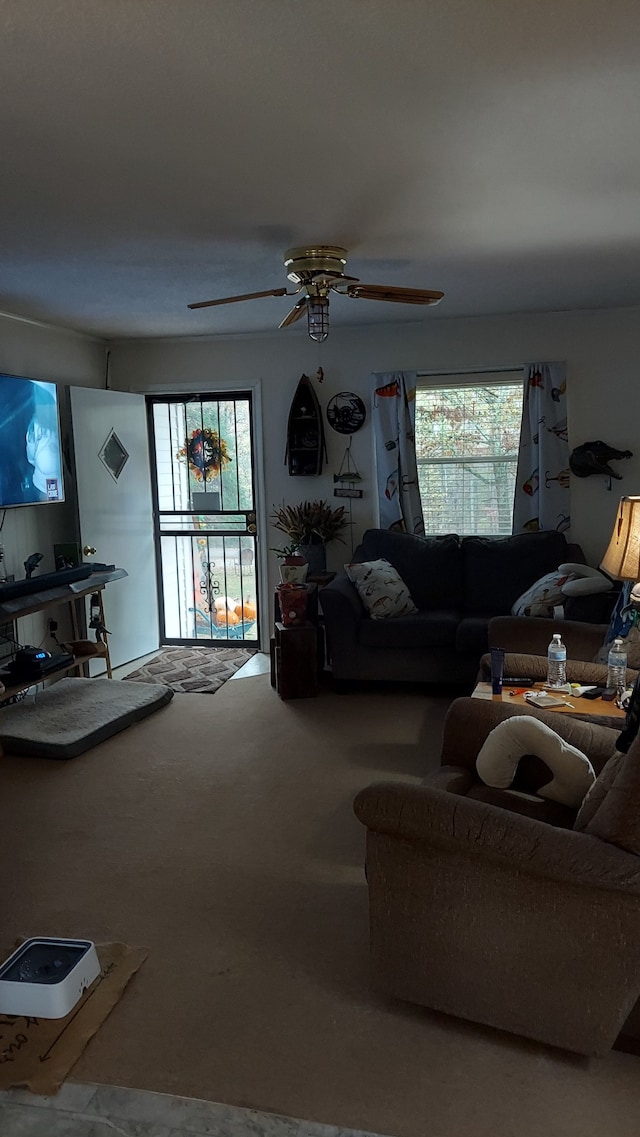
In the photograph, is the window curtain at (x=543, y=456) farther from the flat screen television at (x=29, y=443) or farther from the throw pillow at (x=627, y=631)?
the flat screen television at (x=29, y=443)

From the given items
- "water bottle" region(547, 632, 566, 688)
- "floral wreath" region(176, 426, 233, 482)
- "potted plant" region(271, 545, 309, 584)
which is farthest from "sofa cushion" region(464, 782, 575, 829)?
"floral wreath" region(176, 426, 233, 482)

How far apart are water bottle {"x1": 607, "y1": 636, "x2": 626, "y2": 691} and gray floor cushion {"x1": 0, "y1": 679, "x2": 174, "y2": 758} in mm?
2539

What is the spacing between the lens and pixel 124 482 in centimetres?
576

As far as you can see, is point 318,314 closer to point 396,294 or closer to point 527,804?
point 396,294

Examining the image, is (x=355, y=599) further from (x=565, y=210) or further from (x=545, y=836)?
(x=545, y=836)

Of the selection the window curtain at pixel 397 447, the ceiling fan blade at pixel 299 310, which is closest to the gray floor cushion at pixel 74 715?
the window curtain at pixel 397 447

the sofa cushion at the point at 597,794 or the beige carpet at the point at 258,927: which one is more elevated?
the sofa cushion at the point at 597,794

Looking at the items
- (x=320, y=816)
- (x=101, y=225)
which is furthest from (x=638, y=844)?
(x=101, y=225)

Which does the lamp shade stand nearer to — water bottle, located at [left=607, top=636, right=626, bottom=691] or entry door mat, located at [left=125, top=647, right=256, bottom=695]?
water bottle, located at [left=607, top=636, right=626, bottom=691]

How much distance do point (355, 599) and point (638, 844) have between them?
319 cm

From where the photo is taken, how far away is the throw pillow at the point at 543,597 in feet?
14.6

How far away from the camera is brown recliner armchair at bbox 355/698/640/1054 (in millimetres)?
1807

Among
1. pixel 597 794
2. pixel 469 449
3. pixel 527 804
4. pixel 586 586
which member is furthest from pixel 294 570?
pixel 597 794

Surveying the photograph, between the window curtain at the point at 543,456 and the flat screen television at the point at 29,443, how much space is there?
3.05 meters
